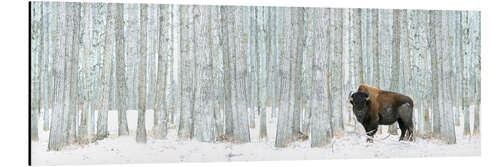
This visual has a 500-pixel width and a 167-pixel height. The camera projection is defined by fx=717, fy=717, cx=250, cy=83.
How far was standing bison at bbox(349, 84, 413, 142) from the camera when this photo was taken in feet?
28.2

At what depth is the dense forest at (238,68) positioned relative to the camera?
7875 millimetres

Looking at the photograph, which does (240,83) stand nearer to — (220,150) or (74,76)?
(220,150)

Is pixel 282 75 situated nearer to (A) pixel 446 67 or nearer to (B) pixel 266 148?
(B) pixel 266 148

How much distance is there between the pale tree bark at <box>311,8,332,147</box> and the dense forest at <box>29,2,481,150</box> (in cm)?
1

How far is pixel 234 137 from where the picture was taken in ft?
27.0

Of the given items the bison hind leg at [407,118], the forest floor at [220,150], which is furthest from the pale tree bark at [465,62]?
the bison hind leg at [407,118]

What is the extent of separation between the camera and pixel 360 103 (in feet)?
28.2

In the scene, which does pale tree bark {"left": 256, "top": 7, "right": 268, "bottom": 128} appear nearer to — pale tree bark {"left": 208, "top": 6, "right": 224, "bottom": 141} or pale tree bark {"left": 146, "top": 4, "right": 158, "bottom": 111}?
pale tree bark {"left": 208, "top": 6, "right": 224, "bottom": 141}

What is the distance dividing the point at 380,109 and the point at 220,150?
2041mm

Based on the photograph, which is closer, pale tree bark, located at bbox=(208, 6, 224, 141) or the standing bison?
pale tree bark, located at bbox=(208, 6, 224, 141)

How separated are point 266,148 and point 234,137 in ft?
1.32

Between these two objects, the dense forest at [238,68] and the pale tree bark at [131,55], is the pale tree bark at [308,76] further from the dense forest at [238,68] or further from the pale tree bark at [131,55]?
the pale tree bark at [131,55]

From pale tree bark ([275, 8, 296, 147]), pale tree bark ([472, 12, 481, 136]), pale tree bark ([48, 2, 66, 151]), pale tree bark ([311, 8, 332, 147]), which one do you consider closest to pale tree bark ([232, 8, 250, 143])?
pale tree bark ([275, 8, 296, 147])

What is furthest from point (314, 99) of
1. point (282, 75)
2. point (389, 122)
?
point (389, 122)
